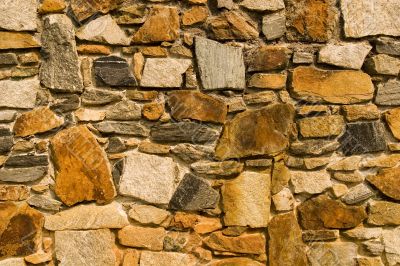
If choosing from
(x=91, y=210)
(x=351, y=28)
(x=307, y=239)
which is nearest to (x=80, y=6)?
(x=91, y=210)

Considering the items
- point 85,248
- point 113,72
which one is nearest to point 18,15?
point 113,72

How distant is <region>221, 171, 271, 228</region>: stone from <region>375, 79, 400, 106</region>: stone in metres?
0.70

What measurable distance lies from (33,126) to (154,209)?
0.68 metres

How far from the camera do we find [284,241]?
2.26 meters

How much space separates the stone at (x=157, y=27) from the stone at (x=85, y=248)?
3.02 feet

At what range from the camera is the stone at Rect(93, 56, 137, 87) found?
2.13 meters

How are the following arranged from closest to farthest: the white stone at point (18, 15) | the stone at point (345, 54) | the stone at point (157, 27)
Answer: the white stone at point (18, 15) < the stone at point (157, 27) < the stone at point (345, 54)

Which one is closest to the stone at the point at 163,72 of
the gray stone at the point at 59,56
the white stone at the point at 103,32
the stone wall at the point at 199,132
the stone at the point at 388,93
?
the stone wall at the point at 199,132

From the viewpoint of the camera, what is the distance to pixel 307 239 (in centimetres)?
229

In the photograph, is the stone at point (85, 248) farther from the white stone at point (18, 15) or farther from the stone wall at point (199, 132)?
the white stone at point (18, 15)

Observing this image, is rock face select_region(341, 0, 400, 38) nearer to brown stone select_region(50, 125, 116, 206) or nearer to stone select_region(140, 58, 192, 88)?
stone select_region(140, 58, 192, 88)

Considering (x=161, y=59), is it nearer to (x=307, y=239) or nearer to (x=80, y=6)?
(x=80, y=6)

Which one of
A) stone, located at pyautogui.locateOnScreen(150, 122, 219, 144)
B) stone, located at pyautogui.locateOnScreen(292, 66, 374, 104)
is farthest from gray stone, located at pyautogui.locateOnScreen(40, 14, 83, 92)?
stone, located at pyautogui.locateOnScreen(292, 66, 374, 104)

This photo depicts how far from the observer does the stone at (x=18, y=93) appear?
207 cm
